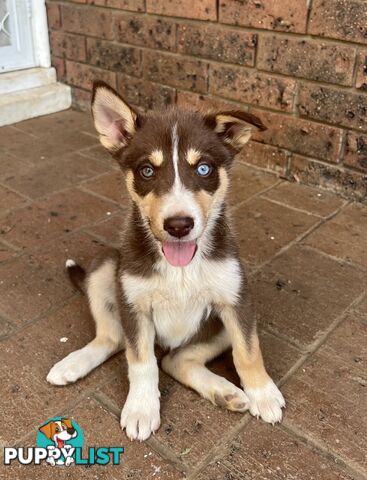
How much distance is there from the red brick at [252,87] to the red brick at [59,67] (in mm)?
2396

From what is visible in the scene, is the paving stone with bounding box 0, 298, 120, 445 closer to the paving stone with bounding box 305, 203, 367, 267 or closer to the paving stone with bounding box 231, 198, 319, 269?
the paving stone with bounding box 231, 198, 319, 269

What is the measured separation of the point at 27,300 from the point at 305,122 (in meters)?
2.82

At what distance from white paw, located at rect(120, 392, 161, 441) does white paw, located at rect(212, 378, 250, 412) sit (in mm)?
291

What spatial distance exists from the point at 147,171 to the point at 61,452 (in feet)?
4.33

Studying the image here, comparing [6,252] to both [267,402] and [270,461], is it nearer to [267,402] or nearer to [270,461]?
[267,402]

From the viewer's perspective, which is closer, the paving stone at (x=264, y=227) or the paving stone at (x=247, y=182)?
the paving stone at (x=264, y=227)

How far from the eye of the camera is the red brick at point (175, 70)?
206 inches

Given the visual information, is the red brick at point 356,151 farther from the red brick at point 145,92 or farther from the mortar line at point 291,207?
the red brick at point 145,92

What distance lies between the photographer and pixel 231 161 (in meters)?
2.66

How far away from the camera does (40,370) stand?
2826mm


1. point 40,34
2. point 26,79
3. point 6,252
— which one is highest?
point 40,34

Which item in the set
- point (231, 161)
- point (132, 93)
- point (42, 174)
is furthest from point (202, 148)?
point (132, 93)

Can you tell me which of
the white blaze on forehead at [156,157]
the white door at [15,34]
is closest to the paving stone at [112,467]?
the white blaze on forehead at [156,157]

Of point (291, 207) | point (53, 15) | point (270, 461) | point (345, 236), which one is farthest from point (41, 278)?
point (53, 15)
